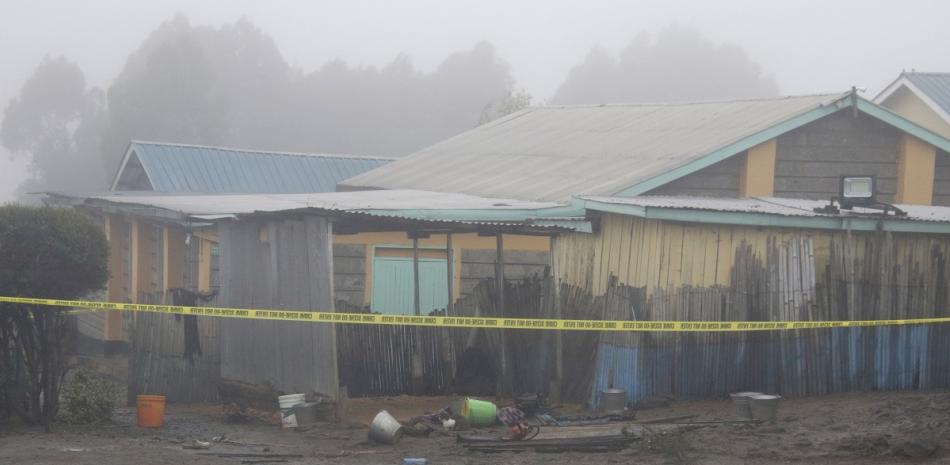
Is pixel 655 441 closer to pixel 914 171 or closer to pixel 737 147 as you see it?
pixel 737 147

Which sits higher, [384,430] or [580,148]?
[580,148]

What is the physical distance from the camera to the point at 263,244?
14.7 meters

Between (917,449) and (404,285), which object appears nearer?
(917,449)

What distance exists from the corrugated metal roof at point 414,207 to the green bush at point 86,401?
252cm

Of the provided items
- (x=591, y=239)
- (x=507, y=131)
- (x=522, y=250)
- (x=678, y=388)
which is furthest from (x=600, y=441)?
(x=507, y=131)

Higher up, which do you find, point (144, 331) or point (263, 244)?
point (263, 244)

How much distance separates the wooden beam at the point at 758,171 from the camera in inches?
700

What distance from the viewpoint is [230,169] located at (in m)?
28.8

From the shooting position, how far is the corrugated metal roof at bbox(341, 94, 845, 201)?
710 inches

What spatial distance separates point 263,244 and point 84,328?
11.4 meters

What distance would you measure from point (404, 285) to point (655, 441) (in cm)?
1001

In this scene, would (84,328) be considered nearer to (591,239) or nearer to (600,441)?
(591,239)

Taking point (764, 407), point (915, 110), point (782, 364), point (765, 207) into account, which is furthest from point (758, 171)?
point (915, 110)

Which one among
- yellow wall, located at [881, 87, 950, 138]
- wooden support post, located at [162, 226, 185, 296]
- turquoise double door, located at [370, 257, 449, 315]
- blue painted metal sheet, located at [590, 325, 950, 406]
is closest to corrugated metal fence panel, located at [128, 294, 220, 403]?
turquoise double door, located at [370, 257, 449, 315]
